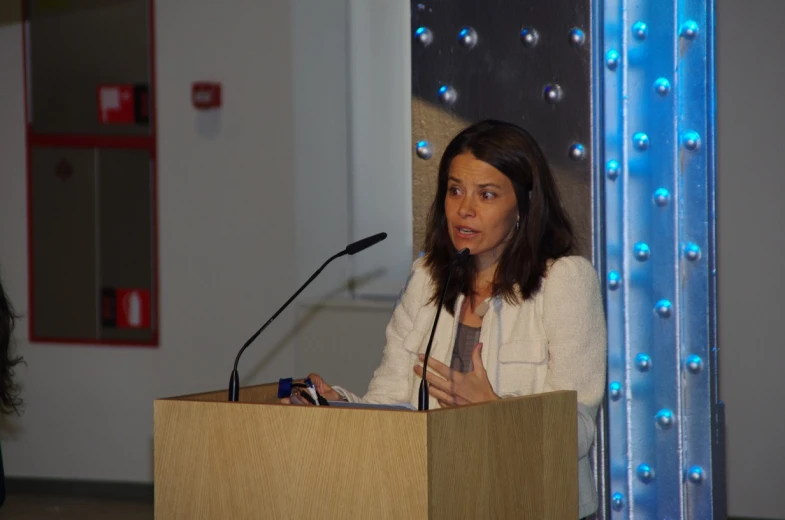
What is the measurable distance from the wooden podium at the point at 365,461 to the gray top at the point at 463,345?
337mm

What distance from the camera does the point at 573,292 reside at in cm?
210

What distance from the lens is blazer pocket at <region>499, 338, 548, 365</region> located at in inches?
84.3

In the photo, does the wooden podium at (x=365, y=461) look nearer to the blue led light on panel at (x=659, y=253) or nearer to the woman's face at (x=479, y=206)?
the blue led light on panel at (x=659, y=253)

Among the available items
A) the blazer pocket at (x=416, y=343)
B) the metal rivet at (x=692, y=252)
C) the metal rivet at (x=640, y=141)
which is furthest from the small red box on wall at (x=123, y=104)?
the metal rivet at (x=692, y=252)

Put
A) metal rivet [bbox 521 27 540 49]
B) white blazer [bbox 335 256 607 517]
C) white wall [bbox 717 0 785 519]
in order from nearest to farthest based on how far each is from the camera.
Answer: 1. white blazer [bbox 335 256 607 517]
2. metal rivet [bbox 521 27 540 49]
3. white wall [bbox 717 0 785 519]

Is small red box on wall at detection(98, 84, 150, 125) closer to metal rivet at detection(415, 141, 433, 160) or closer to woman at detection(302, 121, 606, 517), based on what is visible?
metal rivet at detection(415, 141, 433, 160)

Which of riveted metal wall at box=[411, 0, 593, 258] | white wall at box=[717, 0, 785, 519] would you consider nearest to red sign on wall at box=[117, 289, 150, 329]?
white wall at box=[717, 0, 785, 519]

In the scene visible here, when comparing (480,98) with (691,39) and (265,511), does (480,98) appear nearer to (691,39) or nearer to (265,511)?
(691,39)

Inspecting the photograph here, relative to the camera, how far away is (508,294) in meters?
2.19

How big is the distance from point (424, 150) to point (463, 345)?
0.47m

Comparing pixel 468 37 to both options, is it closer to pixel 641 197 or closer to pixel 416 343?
pixel 641 197

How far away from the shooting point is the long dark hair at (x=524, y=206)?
2188mm

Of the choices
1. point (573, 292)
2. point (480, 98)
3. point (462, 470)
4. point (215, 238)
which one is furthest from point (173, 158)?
point (462, 470)

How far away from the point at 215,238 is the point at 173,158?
0.42m
